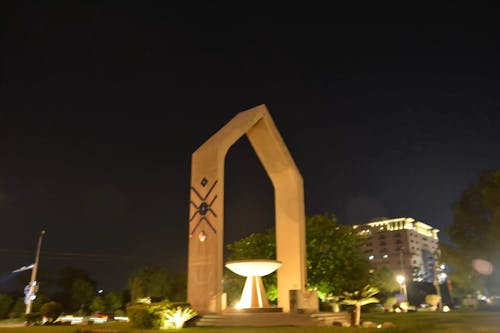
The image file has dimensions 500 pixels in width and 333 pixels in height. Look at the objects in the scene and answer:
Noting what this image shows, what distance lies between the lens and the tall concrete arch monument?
1809 cm

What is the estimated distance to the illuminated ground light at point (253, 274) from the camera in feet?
66.5

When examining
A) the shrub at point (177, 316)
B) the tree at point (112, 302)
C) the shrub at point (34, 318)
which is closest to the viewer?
the shrub at point (177, 316)

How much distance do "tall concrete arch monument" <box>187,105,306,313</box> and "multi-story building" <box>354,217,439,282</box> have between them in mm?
86500

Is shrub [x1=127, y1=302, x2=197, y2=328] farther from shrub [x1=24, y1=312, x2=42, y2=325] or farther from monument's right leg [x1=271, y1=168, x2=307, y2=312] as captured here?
shrub [x1=24, y1=312, x2=42, y2=325]

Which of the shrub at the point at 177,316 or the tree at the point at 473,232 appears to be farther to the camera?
the tree at the point at 473,232

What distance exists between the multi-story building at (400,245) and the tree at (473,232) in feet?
259

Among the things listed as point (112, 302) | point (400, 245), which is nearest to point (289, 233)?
point (112, 302)

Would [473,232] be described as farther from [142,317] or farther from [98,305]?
[98,305]

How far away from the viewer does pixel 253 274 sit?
2091 centimetres

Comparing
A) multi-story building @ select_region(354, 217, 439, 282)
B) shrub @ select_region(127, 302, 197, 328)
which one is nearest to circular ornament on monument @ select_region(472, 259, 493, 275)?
shrub @ select_region(127, 302, 197, 328)

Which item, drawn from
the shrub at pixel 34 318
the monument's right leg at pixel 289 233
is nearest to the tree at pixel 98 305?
the shrub at pixel 34 318

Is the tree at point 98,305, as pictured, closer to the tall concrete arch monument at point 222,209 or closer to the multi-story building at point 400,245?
the tall concrete arch monument at point 222,209

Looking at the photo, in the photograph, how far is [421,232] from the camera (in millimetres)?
119562

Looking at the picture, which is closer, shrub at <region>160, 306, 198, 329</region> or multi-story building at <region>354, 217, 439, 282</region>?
A: shrub at <region>160, 306, 198, 329</region>
